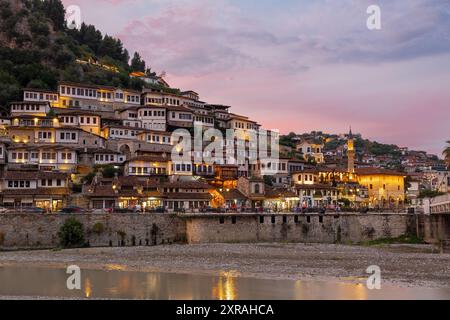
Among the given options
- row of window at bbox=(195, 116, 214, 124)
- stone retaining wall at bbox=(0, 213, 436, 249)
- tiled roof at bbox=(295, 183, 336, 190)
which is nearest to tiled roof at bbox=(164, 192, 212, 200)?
stone retaining wall at bbox=(0, 213, 436, 249)

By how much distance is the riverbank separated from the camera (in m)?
35.9

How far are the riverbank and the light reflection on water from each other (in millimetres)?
2036

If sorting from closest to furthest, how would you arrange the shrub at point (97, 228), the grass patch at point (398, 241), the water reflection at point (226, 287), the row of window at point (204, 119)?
the water reflection at point (226, 287) → the shrub at point (97, 228) → the grass patch at point (398, 241) → the row of window at point (204, 119)

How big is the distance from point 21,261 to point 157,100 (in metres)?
77.4

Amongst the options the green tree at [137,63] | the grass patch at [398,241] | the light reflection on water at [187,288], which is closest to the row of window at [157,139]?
the grass patch at [398,241]

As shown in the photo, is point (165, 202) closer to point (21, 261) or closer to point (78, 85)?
point (21, 261)

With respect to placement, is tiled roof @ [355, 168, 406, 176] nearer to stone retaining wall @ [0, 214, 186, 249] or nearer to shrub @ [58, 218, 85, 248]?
stone retaining wall @ [0, 214, 186, 249]

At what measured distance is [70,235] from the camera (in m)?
52.8

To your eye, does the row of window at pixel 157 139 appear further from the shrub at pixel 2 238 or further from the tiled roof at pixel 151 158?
the shrub at pixel 2 238

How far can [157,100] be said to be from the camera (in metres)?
118

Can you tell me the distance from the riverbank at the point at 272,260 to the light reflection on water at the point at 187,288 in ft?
6.68

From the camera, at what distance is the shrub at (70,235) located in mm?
52688

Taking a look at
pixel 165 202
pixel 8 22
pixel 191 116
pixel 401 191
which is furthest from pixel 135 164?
pixel 8 22

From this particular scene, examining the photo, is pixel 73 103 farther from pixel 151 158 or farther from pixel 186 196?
pixel 186 196
